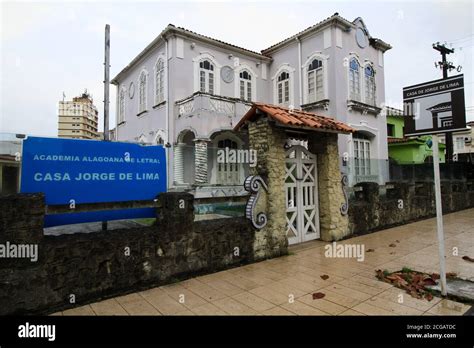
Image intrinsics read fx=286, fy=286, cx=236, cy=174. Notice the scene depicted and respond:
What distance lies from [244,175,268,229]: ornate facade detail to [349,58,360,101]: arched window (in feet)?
34.1

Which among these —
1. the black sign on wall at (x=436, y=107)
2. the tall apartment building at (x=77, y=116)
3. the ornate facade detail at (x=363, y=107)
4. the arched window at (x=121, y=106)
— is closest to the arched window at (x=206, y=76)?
the ornate facade detail at (x=363, y=107)

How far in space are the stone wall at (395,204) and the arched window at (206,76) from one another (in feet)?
26.8

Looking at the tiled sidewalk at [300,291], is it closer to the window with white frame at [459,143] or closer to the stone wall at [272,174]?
the stone wall at [272,174]

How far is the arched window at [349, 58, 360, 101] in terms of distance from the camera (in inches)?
551

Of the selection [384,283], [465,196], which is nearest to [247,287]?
[384,283]

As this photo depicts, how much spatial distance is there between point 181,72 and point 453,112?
10621mm

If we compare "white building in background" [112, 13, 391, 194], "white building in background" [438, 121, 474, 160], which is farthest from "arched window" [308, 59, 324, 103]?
"white building in background" [438, 121, 474, 160]

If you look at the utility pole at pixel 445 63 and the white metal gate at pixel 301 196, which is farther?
the utility pole at pixel 445 63

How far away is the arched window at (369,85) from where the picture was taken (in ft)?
48.8

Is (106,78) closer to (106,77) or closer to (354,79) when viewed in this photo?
(106,77)

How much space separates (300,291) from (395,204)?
6.68 metres

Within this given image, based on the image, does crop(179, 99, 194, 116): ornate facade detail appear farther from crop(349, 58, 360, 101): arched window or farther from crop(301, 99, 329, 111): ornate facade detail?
crop(349, 58, 360, 101): arched window

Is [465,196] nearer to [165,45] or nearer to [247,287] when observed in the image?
[247,287]
